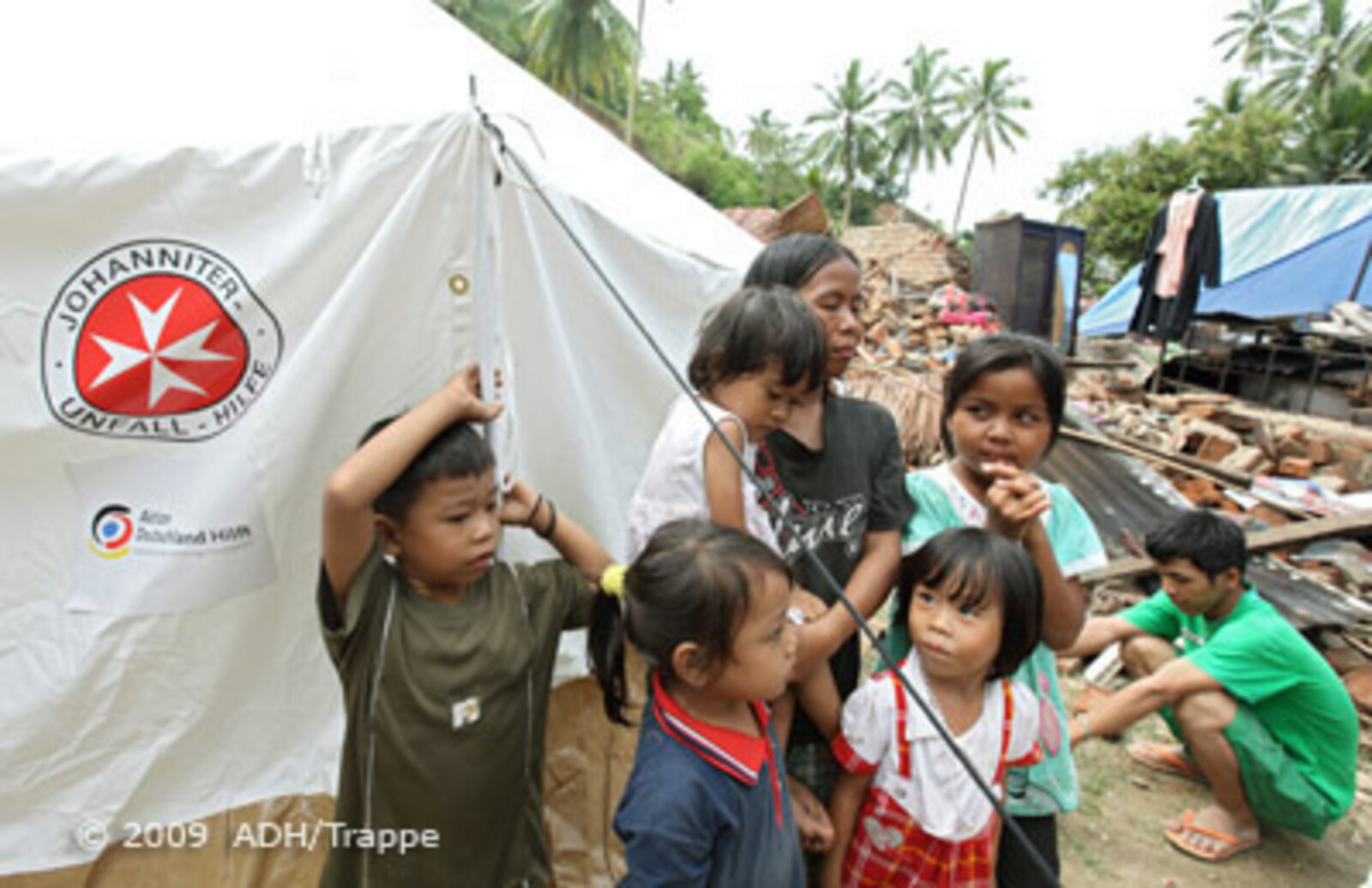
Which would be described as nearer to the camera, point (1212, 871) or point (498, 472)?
point (498, 472)

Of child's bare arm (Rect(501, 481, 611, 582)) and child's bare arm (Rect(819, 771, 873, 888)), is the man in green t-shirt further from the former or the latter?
child's bare arm (Rect(501, 481, 611, 582))

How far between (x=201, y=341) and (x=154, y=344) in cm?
7

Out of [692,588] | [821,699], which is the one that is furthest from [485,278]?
[821,699]

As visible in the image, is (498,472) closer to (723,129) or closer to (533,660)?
(533,660)

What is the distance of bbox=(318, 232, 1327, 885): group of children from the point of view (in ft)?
3.85

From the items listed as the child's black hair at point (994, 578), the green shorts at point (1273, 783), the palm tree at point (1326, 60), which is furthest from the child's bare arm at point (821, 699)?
the palm tree at point (1326, 60)

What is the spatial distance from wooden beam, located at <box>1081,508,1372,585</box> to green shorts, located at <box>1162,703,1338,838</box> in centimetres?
166

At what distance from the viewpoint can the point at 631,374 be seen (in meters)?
1.96

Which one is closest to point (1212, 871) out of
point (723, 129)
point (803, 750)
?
point (803, 750)

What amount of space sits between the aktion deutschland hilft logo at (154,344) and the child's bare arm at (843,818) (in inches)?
58.6

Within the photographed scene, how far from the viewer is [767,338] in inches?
53.4

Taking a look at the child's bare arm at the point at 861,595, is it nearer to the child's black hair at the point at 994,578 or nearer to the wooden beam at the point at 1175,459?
the child's black hair at the point at 994,578

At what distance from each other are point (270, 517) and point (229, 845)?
2.53 feet

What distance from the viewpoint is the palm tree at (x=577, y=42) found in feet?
85.0
